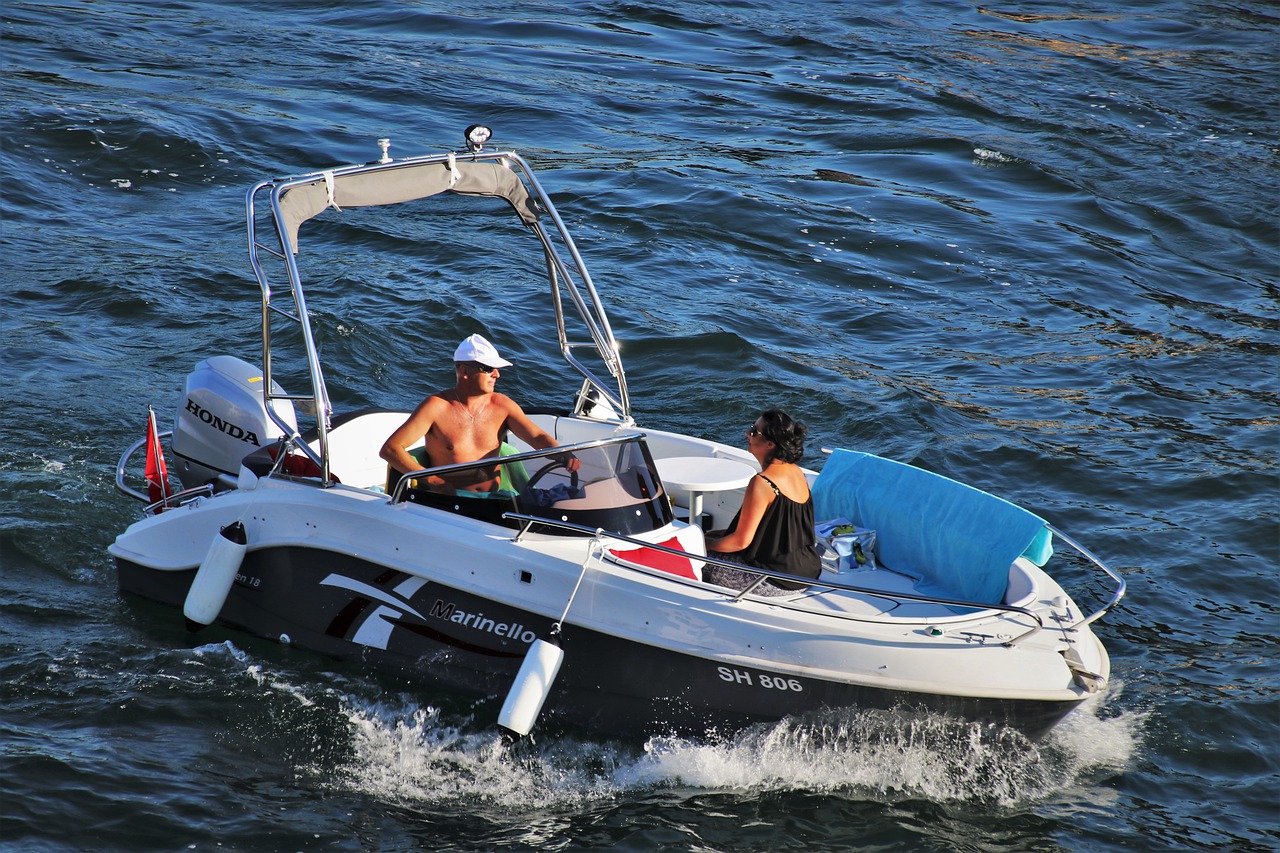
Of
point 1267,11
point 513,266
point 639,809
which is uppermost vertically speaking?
point 1267,11

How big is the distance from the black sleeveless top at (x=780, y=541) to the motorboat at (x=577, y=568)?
180 millimetres

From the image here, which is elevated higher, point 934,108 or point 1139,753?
point 934,108

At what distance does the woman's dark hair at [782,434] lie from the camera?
16.9 ft

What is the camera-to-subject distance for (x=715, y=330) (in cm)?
1002

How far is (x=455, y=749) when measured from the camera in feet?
16.8

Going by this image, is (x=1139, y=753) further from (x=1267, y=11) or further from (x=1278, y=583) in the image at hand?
(x=1267, y=11)

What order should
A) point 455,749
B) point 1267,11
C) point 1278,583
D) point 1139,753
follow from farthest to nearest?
point 1267,11 → point 1278,583 → point 1139,753 → point 455,749

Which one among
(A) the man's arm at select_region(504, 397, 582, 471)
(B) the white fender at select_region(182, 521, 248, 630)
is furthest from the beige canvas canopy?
(B) the white fender at select_region(182, 521, 248, 630)

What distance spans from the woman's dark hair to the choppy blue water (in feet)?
3.89

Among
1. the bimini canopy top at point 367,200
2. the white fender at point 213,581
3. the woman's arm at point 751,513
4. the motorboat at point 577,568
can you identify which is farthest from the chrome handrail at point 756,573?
the white fender at point 213,581

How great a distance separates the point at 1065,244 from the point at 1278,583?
6.43m

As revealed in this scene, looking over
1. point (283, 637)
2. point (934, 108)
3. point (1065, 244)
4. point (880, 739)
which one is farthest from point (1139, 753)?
point (934, 108)

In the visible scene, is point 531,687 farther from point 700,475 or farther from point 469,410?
point 700,475

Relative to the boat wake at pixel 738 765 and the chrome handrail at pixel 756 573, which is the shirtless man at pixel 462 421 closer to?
the chrome handrail at pixel 756 573
